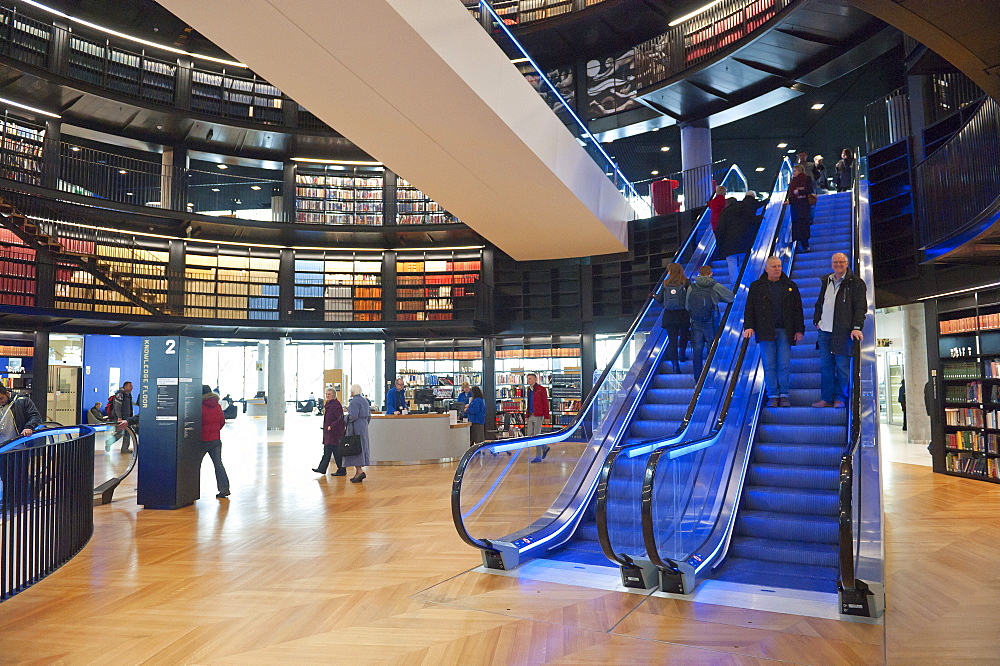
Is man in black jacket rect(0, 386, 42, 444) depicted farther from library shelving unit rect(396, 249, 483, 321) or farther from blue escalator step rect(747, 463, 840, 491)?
library shelving unit rect(396, 249, 483, 321)

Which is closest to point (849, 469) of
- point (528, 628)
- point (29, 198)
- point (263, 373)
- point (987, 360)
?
point (528, 628)

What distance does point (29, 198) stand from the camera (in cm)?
1279

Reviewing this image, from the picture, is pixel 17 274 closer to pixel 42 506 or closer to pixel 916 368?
pixel 42 506

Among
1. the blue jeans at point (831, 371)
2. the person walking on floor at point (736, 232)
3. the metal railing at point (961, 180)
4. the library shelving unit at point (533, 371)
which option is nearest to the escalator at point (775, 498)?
the blue jeans at point (831, 371)

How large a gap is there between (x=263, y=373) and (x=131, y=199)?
1031cm

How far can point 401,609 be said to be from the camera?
4172 millimetres

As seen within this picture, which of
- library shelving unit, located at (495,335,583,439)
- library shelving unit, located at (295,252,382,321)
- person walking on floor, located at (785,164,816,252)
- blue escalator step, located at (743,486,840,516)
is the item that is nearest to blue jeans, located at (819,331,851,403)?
blue escalator step, located at (743,486,840,516)

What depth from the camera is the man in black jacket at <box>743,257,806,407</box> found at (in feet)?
20.2

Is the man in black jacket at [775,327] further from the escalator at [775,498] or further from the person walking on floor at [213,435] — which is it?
the person walking on floor at [213,435]

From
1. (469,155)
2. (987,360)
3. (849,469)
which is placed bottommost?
(849,469)

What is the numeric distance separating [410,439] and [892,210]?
845 centimetres

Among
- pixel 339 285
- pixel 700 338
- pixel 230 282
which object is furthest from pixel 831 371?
pixel 230 282

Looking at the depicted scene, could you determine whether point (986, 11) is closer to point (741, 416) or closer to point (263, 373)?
point (741, 416)

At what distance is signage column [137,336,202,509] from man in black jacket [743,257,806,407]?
596 centimetres
